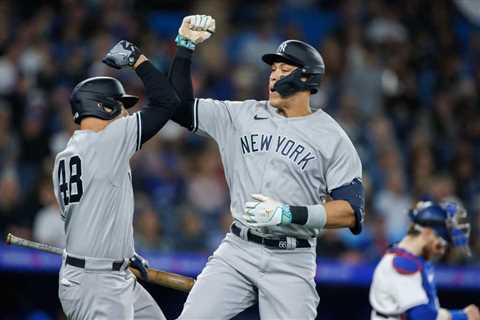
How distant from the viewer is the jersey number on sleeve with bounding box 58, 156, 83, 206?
19.2ft

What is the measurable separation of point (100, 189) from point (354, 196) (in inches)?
55.9

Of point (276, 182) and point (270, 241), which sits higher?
point (276, 182)

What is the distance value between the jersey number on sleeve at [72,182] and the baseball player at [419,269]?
2155 mm

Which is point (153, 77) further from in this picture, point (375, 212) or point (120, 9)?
point (120, 9)

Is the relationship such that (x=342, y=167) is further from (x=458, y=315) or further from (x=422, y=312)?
(x=458, y=315)

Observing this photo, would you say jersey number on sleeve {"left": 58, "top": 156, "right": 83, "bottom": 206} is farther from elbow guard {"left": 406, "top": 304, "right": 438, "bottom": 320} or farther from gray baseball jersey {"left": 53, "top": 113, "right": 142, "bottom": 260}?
elbow guard {"left": 406, "top": 304, "right": 438, "bottom": 320}

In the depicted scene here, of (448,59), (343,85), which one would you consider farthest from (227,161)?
(448,59)

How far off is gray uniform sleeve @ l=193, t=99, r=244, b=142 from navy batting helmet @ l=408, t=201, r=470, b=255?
1558 millimetres

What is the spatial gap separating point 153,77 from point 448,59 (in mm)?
7458

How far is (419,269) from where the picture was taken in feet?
22.1

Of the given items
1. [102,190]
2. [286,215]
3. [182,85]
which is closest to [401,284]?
[286,215]

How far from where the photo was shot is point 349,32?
40.0ft

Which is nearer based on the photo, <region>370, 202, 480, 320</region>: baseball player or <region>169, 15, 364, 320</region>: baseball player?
<region>169, 15, 364, 320</region>: baseball player

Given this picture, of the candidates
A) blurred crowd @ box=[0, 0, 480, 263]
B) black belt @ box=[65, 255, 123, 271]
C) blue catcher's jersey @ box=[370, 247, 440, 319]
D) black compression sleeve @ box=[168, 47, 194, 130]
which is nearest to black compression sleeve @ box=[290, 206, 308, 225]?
black compression sleeve @ box=[168, 47, 194, 130]
